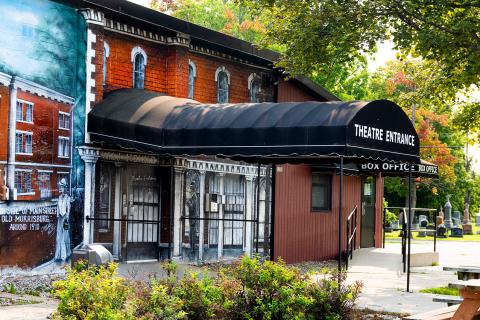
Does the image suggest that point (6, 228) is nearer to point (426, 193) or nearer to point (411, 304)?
point (411, 304)

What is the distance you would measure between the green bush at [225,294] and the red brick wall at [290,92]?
10.9 m

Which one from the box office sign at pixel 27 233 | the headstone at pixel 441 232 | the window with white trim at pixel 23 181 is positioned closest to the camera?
the box office sign at pixel 27 233

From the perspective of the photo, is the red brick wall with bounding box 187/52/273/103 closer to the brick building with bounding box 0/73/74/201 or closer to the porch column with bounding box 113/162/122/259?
the porch column with bounding box 113/162/122/259

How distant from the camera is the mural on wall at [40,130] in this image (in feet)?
41.7

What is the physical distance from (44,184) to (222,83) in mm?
6249

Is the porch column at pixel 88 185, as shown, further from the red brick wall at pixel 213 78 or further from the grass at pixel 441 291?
the grass at pixel 441 291

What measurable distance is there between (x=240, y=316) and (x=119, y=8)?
742 cm

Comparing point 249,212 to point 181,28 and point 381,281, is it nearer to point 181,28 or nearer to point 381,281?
point 381,281

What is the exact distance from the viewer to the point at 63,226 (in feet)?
44.8

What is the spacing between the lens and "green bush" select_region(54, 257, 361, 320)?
7703mm

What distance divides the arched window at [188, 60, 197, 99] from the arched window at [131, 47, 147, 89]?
138cm

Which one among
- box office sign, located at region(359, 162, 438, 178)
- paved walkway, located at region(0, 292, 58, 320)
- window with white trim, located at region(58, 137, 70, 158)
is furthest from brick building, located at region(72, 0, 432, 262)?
paved walkway, located at region(0, 292, 58, 320)

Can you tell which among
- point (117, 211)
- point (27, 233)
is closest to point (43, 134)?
point (27, 233)

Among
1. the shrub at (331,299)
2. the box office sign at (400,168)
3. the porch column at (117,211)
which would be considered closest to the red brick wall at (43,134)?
the porch column at (117,211)
